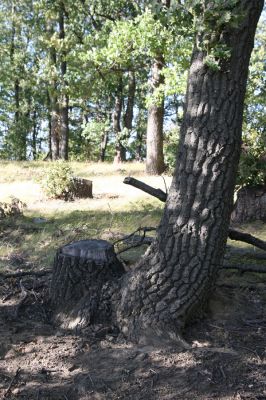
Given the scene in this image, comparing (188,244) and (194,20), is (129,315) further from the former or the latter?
(194,20)

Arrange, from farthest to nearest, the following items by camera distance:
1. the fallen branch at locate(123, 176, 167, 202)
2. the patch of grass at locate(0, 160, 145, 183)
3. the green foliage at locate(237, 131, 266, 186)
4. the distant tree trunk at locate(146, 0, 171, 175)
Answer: the patch of grass at locate(0, 160, 145, 183) → the distant tree trunk at locate(146, 0, 171, 175) → the green foliage at locate(237, 131, 266, 186) → the fallen branch at locate(123, 176, 167, 202)

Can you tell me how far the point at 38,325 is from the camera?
413 centimetres

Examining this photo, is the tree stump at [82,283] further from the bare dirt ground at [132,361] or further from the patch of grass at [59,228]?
the patch of grass at [59,228]

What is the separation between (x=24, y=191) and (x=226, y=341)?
27.0 ft

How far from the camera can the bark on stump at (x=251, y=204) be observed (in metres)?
7.16

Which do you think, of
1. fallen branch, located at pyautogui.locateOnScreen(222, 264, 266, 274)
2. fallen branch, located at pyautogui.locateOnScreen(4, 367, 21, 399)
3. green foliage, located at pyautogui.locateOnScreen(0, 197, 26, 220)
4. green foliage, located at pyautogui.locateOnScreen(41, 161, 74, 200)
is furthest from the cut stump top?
green foliage, located at pyautogui.locateOnScreen(41, 161, 74, 200)

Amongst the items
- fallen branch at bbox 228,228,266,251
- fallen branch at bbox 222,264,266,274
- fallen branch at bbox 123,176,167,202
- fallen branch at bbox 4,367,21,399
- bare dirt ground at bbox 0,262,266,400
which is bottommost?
fallen branch at bbox 4,367,21,399

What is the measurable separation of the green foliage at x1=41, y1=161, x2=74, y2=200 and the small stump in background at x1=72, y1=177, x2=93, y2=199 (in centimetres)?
8

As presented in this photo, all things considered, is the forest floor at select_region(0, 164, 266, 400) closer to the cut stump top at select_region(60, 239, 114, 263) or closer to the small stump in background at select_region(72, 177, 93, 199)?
the cut stump top at select_region(60, 239, 114, 263)

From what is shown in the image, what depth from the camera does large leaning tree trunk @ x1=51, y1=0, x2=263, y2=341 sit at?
11.3 feet

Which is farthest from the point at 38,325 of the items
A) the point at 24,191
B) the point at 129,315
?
the point at 24,191

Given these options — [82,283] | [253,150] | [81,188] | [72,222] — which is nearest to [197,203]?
[82,283]

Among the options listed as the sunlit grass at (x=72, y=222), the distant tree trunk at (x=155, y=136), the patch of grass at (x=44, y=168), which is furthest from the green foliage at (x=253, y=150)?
the patch of grass at (x=44, y=168)

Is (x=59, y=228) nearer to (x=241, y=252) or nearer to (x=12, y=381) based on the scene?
(x=241, y=252)
